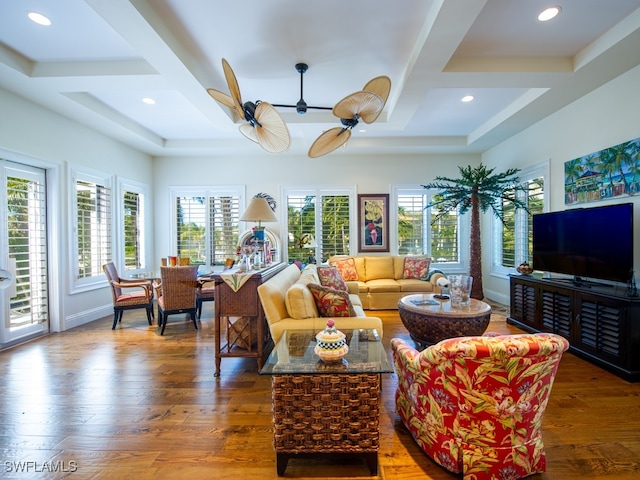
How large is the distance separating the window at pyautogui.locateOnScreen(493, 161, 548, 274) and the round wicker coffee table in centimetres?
239

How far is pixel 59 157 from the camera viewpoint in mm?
4199

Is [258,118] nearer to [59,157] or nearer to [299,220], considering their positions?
[59,157]

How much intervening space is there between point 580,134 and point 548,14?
193 cm

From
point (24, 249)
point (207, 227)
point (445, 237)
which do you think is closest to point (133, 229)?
point (207, 227)

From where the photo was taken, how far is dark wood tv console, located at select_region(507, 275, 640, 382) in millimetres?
2652

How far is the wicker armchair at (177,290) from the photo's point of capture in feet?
13.1

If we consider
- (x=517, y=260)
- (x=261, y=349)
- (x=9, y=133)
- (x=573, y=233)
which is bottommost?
(x=261, y=349)

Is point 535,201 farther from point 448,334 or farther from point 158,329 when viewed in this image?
point 158,329

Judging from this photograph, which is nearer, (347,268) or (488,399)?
(488,399)

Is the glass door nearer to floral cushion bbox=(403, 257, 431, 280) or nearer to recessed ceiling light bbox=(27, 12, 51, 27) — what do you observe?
recessed ceiling light bbox=(27, 12, 51, 27)

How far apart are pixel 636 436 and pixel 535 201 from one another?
11.6 feet

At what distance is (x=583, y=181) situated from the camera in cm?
370

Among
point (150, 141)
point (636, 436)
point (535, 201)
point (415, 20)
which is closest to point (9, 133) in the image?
point (150, 141)

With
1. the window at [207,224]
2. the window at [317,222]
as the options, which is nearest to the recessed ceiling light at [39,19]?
the window at [207,224]
